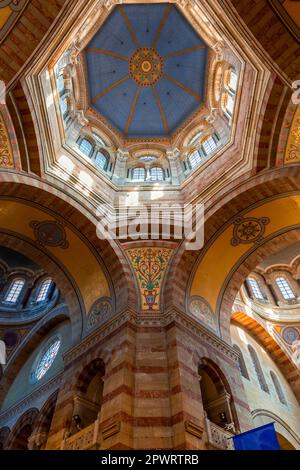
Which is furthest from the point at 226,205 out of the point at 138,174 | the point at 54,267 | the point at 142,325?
the point at 54,267

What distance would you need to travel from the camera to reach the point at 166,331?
9.53m

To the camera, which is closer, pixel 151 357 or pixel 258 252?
pixel 151 357

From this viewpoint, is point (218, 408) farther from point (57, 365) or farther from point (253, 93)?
point (253, 93)

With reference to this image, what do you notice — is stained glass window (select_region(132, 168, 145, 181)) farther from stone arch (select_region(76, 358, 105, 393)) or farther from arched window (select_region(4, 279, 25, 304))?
arched window (select_region(4, 279, 25, 304))

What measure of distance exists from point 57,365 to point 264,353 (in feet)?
29.3

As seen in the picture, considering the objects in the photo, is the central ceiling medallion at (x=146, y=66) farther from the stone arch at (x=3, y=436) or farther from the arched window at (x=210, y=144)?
the stone arch at (x=3, y=436)

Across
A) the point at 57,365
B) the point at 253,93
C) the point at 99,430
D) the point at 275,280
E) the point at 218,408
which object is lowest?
the point at 99,430

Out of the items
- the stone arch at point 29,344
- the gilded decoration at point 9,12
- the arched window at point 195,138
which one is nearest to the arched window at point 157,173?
the arched window at point 195,138

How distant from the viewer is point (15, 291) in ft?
60.9

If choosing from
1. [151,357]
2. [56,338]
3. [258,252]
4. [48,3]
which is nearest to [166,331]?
[151,357]

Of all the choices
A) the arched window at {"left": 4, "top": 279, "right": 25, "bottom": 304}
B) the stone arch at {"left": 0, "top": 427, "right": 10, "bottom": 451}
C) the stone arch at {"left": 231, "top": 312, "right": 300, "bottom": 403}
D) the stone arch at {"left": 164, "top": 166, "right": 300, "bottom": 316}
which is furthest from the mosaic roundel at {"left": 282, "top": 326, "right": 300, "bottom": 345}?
the arched window at {"left": 4, "top": 279, "right": 25, "bottom": 304}

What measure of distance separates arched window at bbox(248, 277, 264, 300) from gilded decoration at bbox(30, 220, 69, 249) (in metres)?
10.6

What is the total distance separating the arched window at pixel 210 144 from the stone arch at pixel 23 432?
11.1 m

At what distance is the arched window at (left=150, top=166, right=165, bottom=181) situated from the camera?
14354mm
